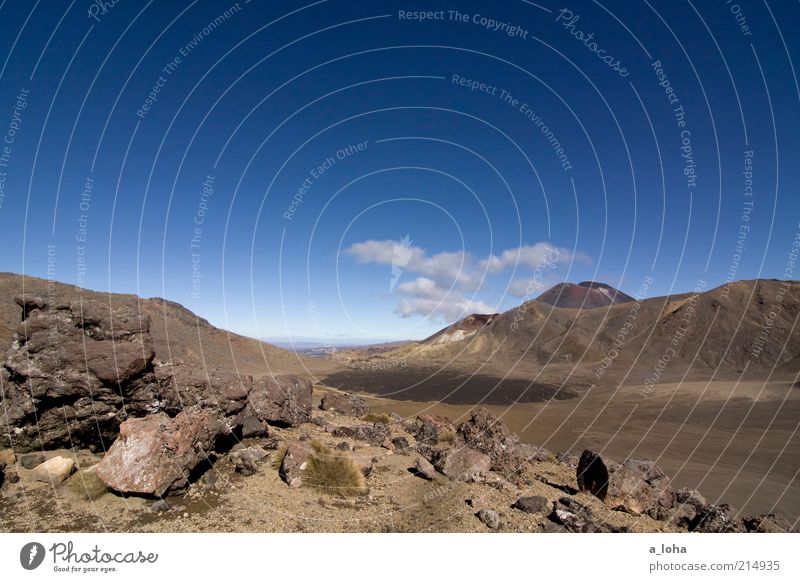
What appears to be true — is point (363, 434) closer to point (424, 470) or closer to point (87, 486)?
point (424, 470)

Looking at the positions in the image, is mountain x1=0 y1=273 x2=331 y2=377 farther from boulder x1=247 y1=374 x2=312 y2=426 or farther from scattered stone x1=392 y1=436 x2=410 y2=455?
scattered stone x1=392 y1=436 x2=410 y2=455

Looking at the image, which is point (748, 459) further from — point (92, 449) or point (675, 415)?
point (92, 449)

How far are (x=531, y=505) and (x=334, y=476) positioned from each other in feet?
13.9

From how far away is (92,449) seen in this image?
8422 millimetres

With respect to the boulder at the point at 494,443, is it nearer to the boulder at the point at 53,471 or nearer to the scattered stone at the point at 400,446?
the scattered stone at the point at 400,446

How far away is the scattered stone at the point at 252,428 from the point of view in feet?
36.6

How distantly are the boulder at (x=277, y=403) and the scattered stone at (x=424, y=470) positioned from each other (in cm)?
534

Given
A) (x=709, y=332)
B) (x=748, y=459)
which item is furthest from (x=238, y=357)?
(x=709, y=332)

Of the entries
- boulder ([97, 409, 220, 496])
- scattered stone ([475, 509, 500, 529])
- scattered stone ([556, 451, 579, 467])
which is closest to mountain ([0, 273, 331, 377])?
boulder ([97, 409, 220, 496])

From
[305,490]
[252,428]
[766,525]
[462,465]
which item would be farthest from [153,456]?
[766,525]

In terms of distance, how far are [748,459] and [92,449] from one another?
26656 mm

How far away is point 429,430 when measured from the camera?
16.5 meters

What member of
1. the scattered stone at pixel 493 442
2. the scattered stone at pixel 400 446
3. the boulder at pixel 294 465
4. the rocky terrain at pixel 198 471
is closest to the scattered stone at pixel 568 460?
the scattered stone at pixel 493 442

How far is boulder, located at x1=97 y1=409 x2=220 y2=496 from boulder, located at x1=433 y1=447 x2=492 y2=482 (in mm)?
5891
